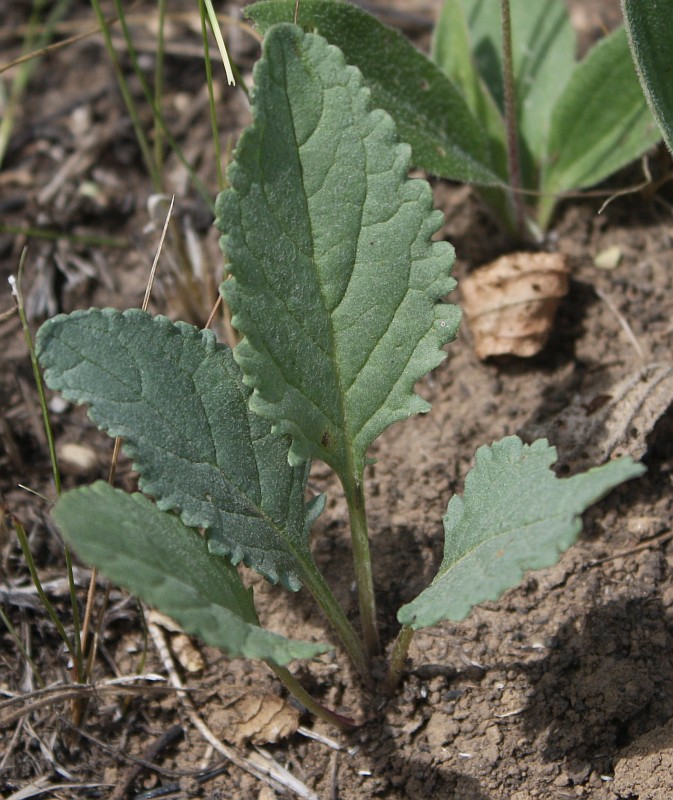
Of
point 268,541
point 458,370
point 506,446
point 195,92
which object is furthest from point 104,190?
point 506,446

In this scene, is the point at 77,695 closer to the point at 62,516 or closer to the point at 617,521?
the point at 62,516

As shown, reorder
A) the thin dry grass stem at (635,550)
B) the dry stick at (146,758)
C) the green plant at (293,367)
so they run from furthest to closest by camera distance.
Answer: the thin dry grass stem at (635,550)
the dry stick at (146,758)
the green plant at (293,367)

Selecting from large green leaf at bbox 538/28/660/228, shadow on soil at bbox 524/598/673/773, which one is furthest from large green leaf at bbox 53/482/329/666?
large green leaf at bbox 538/28/660/228

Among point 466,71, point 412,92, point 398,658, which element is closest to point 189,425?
point 398,658

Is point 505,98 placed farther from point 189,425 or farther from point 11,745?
point 11,745

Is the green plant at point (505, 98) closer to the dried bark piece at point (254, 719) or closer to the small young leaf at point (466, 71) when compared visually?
the small young leaf at point (466, 71)

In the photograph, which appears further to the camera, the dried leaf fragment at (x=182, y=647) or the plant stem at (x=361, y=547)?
the dried leaf fragment at (x=182, y=647)

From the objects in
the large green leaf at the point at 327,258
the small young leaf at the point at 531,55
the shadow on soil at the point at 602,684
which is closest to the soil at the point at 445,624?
the shadow on soil at the point at 602,684
